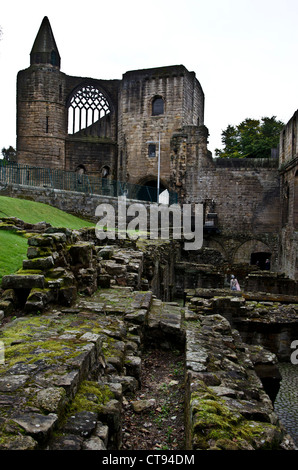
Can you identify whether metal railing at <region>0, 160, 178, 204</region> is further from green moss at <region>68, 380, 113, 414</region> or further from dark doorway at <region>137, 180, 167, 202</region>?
green moss at <region>68, 380, 113, 414</region>

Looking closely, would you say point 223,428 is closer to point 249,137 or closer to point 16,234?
point 16,234

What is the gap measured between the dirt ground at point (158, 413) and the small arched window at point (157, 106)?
28.3 m

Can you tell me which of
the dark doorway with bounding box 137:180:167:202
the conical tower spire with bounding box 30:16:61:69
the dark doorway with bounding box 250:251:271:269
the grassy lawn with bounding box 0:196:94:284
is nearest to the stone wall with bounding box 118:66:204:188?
the dark doorway with bounding box 137:180:167:202

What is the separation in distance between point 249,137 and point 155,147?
13433 millimetres

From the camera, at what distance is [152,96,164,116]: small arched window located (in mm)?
31344

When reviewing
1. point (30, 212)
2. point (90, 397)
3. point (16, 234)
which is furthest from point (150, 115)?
point (90, 397)

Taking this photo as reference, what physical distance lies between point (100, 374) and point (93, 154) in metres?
30.3

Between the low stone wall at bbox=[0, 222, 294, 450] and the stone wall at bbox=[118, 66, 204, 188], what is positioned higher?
the stone wall at bbox=[118, 66, 204, 188]

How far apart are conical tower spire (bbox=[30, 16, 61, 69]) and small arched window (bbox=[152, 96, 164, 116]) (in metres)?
8.02

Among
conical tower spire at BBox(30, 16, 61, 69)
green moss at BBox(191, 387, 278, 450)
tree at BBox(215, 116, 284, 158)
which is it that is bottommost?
green moss at BBox(191, 387, 278, 450)

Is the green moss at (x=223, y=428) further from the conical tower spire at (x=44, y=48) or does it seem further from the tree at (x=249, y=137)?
the tree at (x=249, y=137)

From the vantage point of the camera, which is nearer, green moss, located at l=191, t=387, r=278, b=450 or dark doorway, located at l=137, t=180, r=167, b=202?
green moss, located at l=191, t=387, r=278, b=450

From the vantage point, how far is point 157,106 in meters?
31.5
